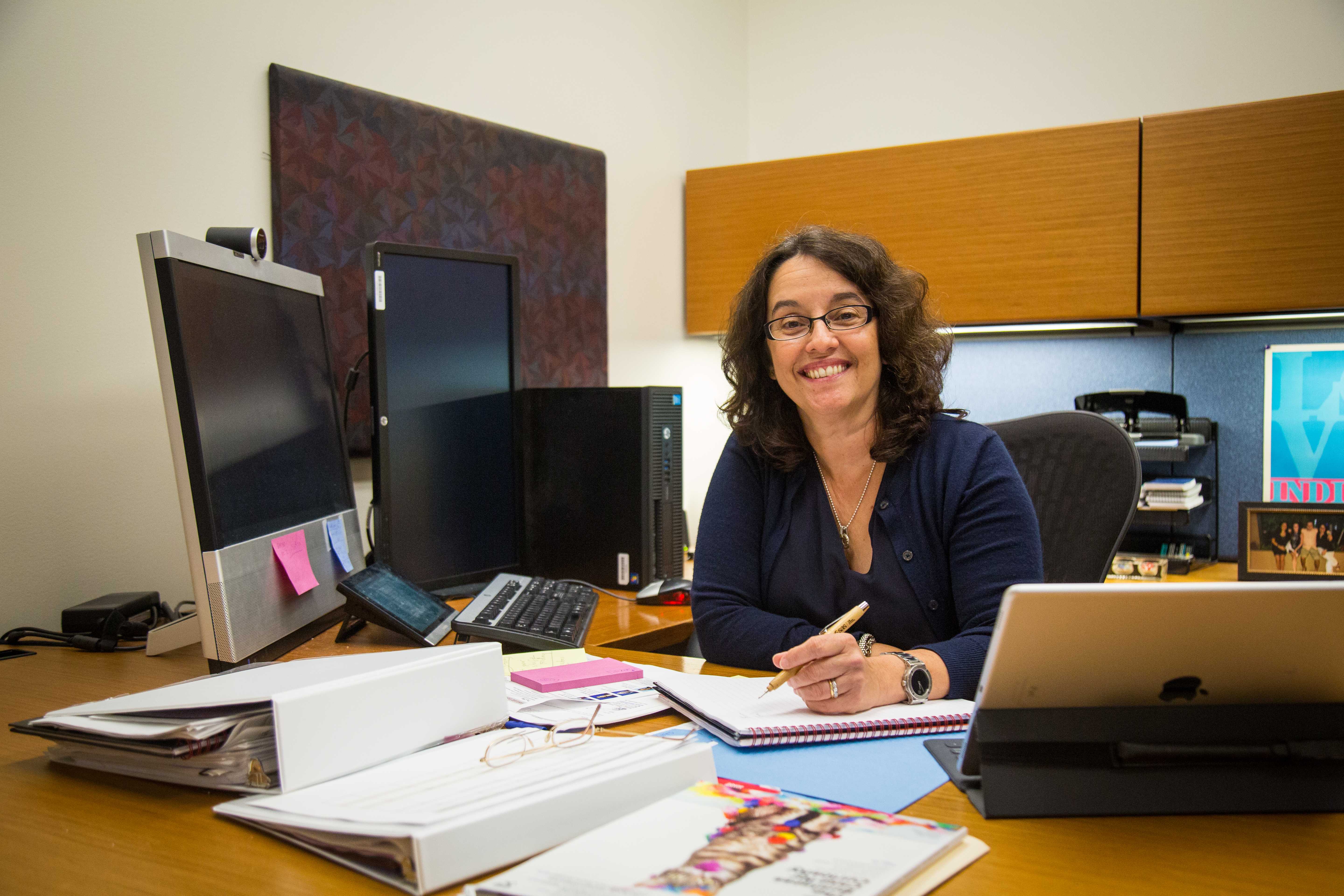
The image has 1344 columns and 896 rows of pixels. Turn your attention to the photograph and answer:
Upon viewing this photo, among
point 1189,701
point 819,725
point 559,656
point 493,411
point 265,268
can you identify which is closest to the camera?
point 1189,701

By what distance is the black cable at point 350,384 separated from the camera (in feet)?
6.08

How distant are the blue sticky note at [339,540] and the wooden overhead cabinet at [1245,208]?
2040 mm

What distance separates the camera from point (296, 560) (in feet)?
4.42

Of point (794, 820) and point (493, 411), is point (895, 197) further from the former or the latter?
point (794, 820)

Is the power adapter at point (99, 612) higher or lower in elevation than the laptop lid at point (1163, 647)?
lower

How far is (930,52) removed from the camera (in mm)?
3094

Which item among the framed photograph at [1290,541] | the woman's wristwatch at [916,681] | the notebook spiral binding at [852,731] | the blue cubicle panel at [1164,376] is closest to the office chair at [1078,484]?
the framed photograph at [1290,541]

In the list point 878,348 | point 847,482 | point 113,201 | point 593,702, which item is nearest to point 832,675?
point 593,702

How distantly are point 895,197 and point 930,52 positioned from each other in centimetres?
78

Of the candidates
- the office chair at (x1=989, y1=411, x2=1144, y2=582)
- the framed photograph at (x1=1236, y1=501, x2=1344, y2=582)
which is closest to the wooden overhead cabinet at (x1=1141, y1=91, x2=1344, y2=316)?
the framed photograph at (x1=1236, y1=501, x2=1344, y2=582)

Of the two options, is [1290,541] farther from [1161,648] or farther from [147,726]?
[147,726]

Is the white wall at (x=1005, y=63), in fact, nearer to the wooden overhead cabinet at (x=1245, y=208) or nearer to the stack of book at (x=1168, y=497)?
the wooden overhead cabinet at (x=1245, y=208)

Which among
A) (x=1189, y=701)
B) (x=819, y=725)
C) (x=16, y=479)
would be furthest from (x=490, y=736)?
(x=16, y=479)

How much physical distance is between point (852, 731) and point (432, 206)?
165 cm
